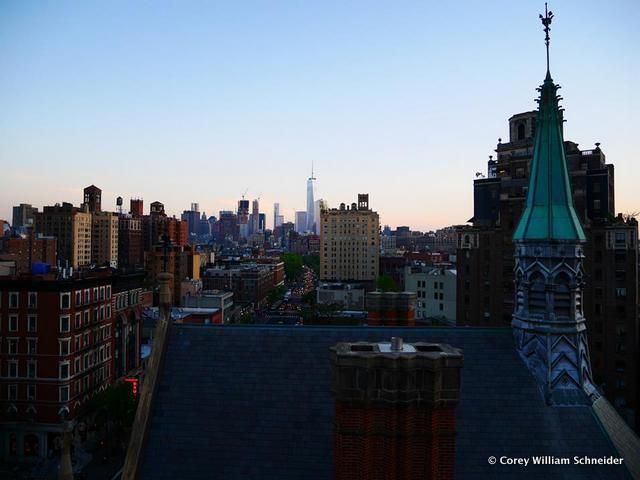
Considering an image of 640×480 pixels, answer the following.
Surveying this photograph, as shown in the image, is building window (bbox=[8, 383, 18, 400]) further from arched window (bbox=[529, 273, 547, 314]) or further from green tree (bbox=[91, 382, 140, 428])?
arched window (bbox=[529, 273, 547, 314])

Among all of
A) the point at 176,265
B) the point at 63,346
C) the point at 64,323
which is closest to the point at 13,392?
the point at 63,346

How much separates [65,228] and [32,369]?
405ft

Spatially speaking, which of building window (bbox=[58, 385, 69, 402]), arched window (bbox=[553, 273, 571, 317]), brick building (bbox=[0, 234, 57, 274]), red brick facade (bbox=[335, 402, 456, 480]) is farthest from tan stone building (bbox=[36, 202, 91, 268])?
red brick facade (bbox=[335, 402, 456, 480])

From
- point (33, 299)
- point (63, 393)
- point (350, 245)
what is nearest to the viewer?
point (63, 393)

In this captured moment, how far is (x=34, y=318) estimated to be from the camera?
50.2 m

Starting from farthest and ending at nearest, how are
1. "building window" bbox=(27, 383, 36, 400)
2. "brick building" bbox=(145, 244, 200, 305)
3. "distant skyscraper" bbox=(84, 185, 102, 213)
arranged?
"distant skyscraper" bbox=(84, 185, 102, 213)
"brick building" bbox=(145, 244, 200, 305)
"building window" bbox=(27, 383, 36, 400)

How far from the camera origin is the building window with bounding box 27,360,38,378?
50.2 meters

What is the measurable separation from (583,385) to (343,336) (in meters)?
7.85

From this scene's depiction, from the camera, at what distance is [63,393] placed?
50125mm

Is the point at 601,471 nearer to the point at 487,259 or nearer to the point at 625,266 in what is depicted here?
the point at 625,266

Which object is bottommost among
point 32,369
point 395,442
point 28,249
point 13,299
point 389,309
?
point 32,369

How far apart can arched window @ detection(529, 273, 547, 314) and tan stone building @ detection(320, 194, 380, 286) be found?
15717 cm

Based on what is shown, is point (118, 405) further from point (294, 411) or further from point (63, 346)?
point (294, 411)

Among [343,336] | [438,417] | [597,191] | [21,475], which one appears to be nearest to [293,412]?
[343,336]
